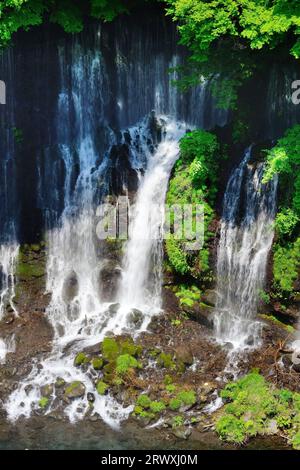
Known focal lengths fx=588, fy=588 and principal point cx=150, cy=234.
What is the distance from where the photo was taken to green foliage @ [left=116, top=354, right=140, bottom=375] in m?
16.0

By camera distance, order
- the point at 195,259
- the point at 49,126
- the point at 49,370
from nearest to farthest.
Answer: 1. the point at 49,370
2. the point at 195,259
3. the point at 49,126

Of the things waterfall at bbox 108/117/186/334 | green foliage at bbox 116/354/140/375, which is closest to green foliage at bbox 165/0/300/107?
waterfall at bbox 108/117/186/334

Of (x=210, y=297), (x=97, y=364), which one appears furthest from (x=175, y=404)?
(x=210, y=297)

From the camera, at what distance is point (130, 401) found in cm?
1540

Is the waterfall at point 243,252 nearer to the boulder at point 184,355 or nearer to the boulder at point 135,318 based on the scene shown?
the boulder at point 184,355

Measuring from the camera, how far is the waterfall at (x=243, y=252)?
57.1ft

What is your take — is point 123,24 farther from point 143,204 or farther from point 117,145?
point 143,204

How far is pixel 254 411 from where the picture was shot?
14.6m

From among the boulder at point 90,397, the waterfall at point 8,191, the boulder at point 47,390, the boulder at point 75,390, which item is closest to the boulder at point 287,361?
the boulder at point 90,397

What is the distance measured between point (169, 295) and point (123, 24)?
32.5ft

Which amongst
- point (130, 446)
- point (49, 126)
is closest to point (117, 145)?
point (49, 126)

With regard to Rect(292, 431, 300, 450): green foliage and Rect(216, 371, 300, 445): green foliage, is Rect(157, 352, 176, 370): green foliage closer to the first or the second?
Rect(216, 371, 300, 445): green foliage

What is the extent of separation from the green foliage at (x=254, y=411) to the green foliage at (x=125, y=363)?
2.56 meters

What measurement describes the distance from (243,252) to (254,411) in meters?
4.99
